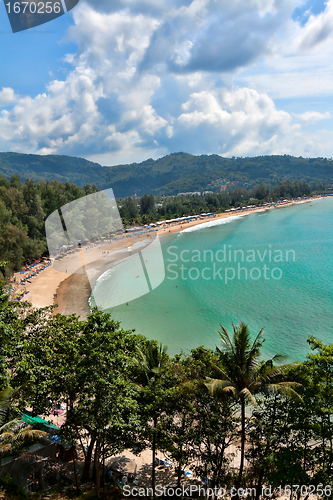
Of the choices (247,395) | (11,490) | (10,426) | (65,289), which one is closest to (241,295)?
(65,289)

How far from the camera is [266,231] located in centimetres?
8475

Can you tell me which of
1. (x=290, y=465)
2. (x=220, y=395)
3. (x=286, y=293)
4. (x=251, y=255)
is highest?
(x=251, y=255)

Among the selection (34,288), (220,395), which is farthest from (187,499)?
(34,288)

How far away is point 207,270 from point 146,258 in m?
10.6

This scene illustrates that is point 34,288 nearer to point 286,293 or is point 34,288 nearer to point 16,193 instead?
point 16,193

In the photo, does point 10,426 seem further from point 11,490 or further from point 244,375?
point 244,375

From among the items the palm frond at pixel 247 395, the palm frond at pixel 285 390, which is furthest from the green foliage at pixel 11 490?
the palm frond at pixel 285 390

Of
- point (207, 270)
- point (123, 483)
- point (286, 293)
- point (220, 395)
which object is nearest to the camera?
point (220, 395)
